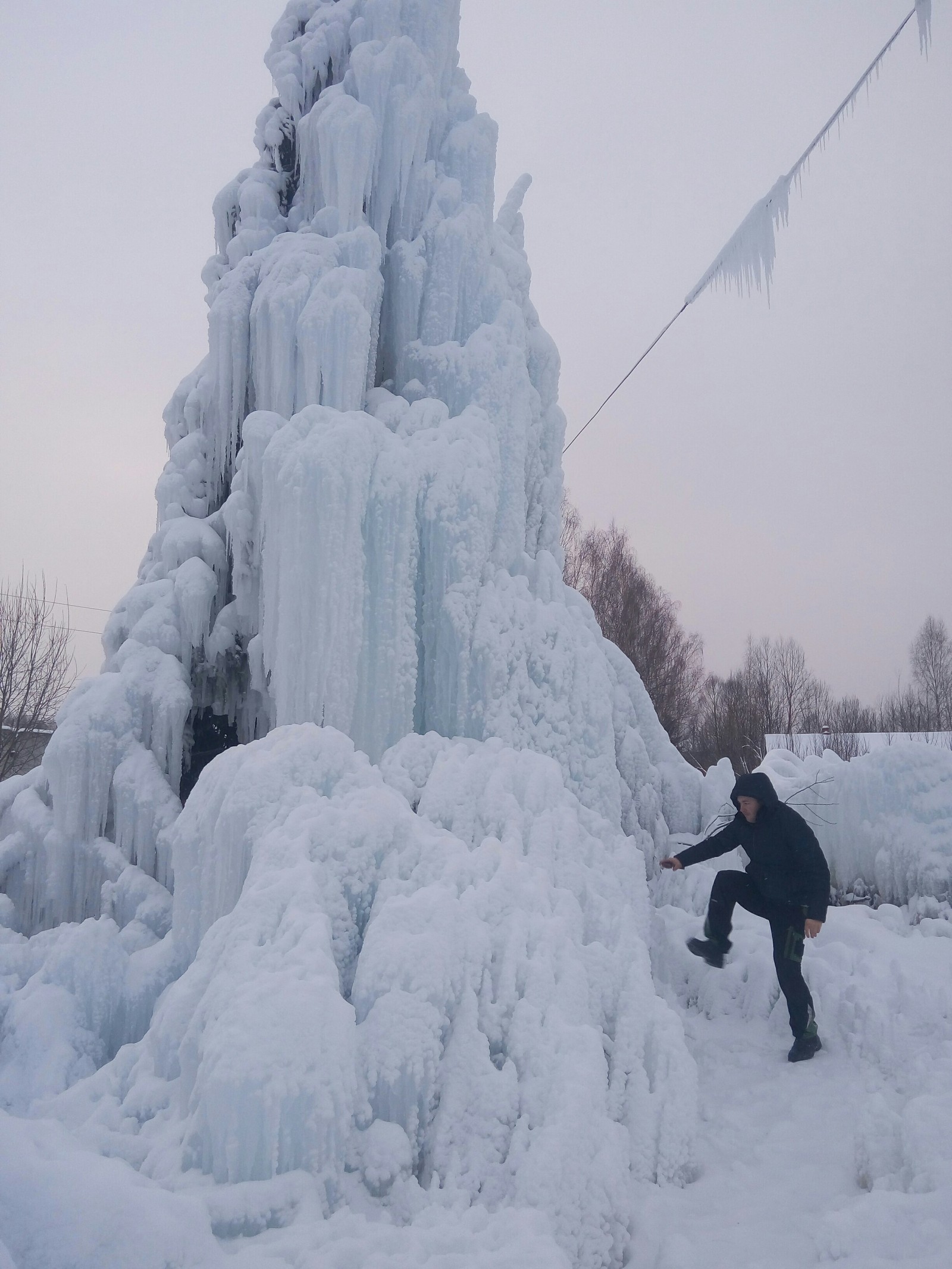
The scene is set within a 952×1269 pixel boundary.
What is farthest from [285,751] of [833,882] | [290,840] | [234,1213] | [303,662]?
[833,882]

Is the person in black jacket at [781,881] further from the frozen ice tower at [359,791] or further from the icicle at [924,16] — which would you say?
the icicle at [924,16]

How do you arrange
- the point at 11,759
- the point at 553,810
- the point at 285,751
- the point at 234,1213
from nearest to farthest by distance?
the point at 234,1213, the point at 285,751, the point at 553,810, the point at 11,759

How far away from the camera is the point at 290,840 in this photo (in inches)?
Answer: 133

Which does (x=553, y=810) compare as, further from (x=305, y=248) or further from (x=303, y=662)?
(x=305, y=248)

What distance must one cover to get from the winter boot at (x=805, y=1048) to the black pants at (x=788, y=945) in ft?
0.08

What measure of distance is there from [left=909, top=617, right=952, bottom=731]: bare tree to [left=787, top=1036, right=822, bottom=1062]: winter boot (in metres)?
23.7

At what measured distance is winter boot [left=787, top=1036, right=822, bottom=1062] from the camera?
3838 millimetres

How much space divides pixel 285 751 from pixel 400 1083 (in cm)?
150

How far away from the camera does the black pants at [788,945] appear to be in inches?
153

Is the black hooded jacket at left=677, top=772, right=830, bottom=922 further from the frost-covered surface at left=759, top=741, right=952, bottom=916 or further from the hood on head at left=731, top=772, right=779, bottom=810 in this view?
the frost-covered surface at left=759, top=741, right=952, bottom=916

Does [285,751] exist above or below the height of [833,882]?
above

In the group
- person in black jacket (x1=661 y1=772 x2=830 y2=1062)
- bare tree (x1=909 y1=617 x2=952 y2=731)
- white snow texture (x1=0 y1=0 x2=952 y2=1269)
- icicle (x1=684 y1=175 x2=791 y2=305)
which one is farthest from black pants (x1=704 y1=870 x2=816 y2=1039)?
bare tree (x1=909 y1=617 x2=952 y2=731)

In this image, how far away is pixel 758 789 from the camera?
4.18m

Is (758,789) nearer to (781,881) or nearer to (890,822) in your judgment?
(781,881)
